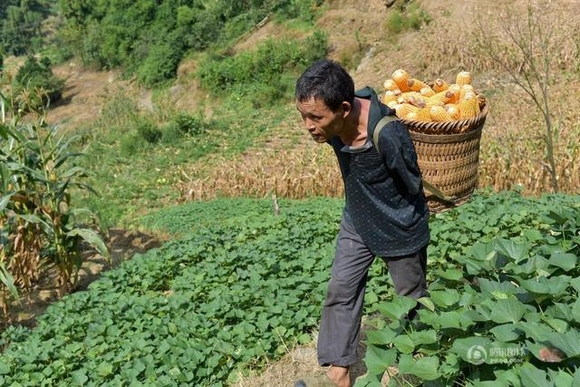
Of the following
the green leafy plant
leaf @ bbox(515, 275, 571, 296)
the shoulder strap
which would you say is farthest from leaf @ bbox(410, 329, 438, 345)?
the shoulder strap

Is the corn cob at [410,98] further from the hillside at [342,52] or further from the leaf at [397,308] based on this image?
the hillside at [342,52]

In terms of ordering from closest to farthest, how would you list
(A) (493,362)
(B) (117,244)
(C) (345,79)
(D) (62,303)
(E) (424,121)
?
(A) (493,362) < (C) (345,79) < (E) (424,121) < (D) (62,303) < (B) (117,244)

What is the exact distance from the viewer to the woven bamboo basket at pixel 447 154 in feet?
10.5

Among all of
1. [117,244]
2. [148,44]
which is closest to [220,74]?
[148,44]

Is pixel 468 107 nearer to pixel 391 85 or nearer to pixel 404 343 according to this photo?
pixel 391 85

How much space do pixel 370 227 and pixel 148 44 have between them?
1163 inches

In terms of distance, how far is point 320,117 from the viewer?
261 centimetres

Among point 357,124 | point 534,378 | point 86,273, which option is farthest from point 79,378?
point 86,273

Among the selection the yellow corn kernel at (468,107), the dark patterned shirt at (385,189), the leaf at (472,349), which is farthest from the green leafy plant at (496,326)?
the yellow corn kernel at (468,107)

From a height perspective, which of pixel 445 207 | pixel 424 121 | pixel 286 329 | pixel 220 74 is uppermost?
pixel 424 121

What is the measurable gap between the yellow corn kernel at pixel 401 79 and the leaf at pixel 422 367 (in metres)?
1.88

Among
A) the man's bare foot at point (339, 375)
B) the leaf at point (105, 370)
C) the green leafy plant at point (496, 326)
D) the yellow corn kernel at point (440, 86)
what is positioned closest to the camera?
the green leafy plant at point (496, 326)

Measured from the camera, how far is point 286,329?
3830 mm

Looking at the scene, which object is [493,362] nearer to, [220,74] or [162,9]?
[220,74]
